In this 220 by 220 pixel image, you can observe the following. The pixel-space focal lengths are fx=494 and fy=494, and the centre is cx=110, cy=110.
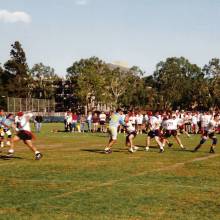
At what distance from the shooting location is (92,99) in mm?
122438

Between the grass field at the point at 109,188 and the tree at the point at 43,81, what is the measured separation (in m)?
116

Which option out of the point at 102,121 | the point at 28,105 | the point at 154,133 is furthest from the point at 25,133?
the point at 28,105

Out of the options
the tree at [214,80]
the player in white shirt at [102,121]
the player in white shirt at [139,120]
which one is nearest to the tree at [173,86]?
the tree at [214,80]

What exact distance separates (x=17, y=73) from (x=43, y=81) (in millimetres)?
18268

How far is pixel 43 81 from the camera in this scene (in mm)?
138375

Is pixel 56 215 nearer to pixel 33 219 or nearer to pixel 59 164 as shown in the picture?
pixel 33 219

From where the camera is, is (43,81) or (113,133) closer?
(113,133)

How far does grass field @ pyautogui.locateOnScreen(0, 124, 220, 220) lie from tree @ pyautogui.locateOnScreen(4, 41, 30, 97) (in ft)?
335

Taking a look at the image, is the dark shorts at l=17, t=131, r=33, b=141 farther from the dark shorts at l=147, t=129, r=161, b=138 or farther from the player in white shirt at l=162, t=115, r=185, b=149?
the player in white shirt at l=162, t=115, r=185, b=149

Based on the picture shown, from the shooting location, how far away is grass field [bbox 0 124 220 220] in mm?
9336

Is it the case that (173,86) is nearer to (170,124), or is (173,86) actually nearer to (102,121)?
(102,121)

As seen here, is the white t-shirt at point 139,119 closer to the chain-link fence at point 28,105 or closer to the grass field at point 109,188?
the grass field at point 109,188

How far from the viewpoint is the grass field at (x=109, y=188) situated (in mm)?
9336

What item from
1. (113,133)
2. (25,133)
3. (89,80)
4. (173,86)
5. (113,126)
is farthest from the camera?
(173,86)
